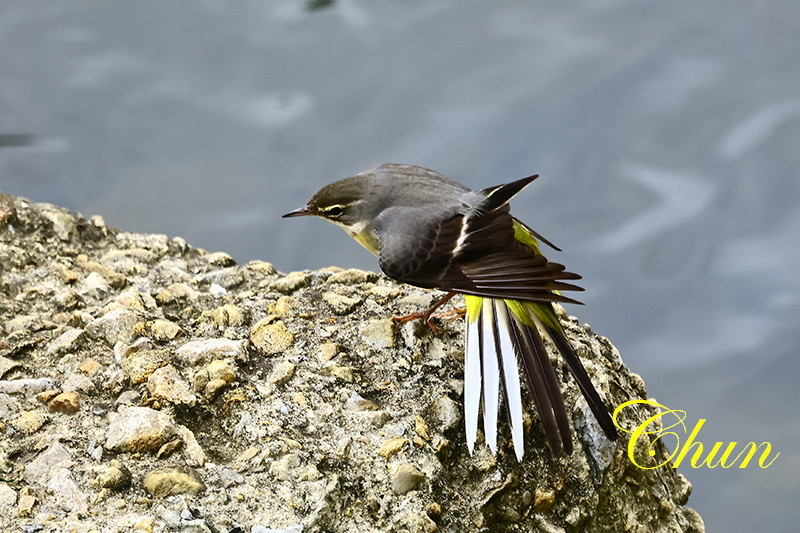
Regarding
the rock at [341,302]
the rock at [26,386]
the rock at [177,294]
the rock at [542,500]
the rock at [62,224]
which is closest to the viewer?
the rock at [542,500]

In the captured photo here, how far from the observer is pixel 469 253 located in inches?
140

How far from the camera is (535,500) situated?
307 cm

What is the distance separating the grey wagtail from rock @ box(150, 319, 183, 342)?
2.85 feet

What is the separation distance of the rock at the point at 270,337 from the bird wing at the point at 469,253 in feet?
1.59

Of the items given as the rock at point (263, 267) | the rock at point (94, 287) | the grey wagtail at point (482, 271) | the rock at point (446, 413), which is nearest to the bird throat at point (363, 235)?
the grey wagtail at point (482, 271)

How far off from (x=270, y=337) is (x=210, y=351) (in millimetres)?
262

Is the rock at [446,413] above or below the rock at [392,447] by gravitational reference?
above

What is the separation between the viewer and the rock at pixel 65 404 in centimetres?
317

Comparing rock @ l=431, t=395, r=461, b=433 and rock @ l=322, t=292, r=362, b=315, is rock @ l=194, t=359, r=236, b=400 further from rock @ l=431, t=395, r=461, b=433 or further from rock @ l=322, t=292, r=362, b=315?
rock @ l=431, t=395, r=461, b=433

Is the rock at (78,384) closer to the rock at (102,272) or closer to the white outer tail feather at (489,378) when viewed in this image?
the rock at (102,272)

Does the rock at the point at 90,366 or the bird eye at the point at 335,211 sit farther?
the bird eye at the point at 335,211

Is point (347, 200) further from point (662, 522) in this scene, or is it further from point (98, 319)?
point (662, 522)

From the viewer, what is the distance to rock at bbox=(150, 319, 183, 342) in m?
3.60

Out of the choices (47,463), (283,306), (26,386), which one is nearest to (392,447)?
(283,306)
